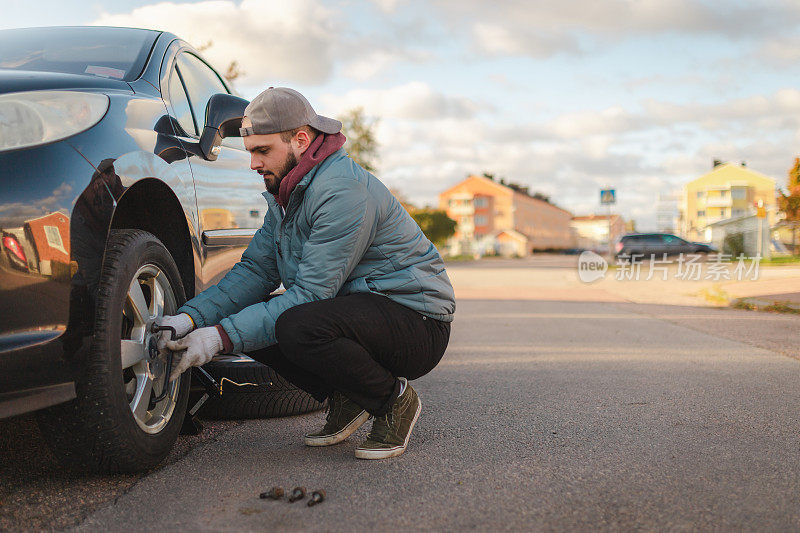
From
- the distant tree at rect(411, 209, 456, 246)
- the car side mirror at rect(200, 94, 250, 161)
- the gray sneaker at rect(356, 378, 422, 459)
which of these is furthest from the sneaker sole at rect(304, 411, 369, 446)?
the distant tree at rect(411, 209, 456, 246)

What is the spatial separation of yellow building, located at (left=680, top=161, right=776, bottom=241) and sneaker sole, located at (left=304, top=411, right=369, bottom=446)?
85.5 metres

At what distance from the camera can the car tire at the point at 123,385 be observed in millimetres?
2107

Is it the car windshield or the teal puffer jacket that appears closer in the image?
the teal puffer jacket

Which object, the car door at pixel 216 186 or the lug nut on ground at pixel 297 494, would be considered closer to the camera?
the lug nut on ground at pixel 297 494

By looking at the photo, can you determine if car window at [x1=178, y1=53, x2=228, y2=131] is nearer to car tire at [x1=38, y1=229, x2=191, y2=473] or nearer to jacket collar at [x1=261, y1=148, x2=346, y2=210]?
jacket collar at [x1=261, y1=148, x2=346, y2=210]

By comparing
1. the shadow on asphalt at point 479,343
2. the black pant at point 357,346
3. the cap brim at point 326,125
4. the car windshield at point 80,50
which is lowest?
the shadow on asphalt at point 479,343

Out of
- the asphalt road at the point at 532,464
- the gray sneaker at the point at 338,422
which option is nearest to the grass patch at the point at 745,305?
the asphalt road at the point at 532,464

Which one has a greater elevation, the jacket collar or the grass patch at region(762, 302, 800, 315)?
the jacket collar

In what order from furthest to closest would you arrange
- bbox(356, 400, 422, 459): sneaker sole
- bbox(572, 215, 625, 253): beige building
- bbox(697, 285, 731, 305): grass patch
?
bbox(572, 215, 625, 253): beige building, bbox(697, 285, 731, 305): grass patch, bbox(356, 400, 422, 459): sneaker sole

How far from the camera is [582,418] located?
338 centimetres

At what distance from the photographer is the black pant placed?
8.57 feet

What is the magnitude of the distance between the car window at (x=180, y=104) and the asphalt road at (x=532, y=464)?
1.39 meters

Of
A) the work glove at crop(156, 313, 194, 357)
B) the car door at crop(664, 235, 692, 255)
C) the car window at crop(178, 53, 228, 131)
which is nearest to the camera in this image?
the work glove at crop(156, 313, 194, 357)

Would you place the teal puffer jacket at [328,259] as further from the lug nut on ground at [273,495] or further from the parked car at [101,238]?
the lug nut on ground at [273,495]
